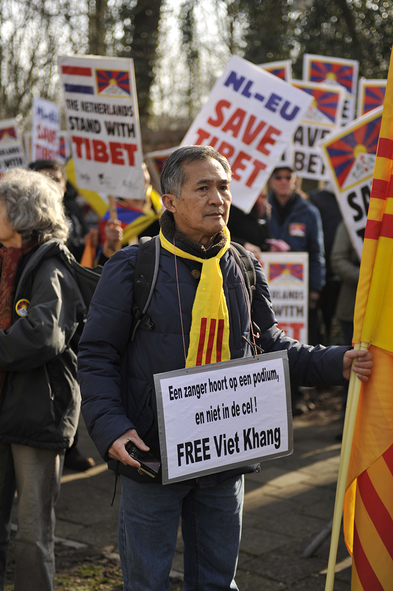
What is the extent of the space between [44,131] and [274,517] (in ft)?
19.6

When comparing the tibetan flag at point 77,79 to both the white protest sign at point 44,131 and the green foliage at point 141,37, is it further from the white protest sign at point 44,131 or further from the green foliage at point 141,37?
the green foliage at point 141,37

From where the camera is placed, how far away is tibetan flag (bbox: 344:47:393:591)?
220 centimetres

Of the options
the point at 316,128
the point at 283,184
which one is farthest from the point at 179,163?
the point at 316,128

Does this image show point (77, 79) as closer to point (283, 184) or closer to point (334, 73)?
point (283, 184)

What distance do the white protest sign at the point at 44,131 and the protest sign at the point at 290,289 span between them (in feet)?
13.3

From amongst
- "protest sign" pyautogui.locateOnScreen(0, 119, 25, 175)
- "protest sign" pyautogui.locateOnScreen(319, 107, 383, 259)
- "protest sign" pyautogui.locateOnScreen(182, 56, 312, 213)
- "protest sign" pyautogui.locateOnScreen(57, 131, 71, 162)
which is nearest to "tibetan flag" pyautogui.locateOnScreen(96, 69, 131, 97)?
"protest sign" pyautogui.locateOnScreen(182, 56, 312, 213)

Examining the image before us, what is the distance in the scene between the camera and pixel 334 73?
27.3 feet

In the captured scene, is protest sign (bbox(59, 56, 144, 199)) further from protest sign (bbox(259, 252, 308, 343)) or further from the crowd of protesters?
the crowd of protesters

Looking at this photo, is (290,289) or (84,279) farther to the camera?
(290,289)

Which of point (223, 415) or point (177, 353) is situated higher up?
point (177, 353)

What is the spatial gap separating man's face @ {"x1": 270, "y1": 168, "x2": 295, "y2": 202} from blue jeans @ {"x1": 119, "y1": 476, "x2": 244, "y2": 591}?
4425mm

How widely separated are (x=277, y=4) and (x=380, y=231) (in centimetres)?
1217

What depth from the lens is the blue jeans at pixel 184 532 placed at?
2211 mm

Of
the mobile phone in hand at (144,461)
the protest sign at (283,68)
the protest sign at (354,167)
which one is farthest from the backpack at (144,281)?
the protest sign at (283,68)
